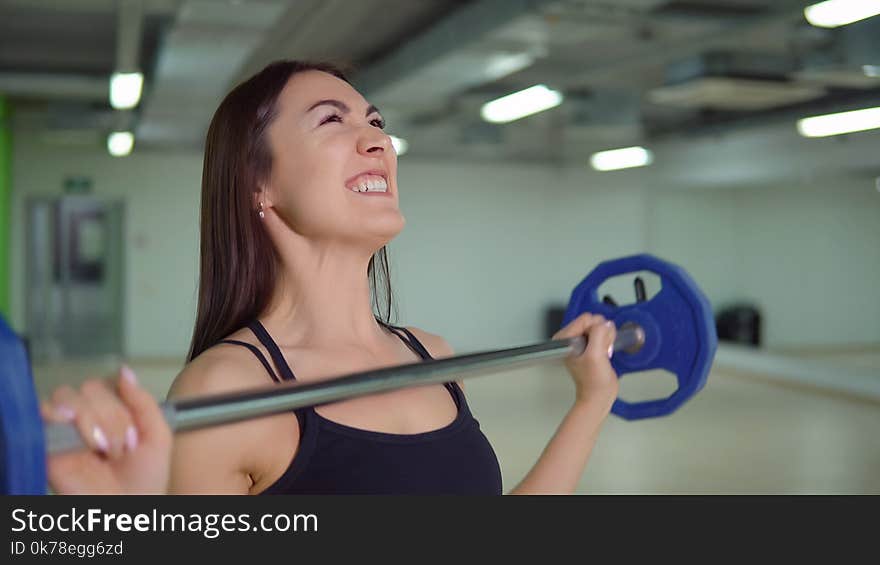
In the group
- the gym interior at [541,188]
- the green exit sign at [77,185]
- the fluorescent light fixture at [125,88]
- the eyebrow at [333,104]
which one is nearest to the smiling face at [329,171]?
the eyebrow at [333,104]

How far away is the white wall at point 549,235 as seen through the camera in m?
10.9

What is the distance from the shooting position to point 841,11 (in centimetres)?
430

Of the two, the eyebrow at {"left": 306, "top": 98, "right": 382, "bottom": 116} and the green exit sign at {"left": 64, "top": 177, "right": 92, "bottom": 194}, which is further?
the green exit sign at {"left": 64, "top": 177, "right": 92, "bottom": 194}

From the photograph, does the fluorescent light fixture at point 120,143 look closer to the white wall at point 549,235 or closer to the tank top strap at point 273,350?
the white wall at point 549,235

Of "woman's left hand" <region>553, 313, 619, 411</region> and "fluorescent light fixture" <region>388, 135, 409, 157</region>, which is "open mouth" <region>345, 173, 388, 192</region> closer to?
"woman's left hand" <region>553, 313, 619, 411</region>

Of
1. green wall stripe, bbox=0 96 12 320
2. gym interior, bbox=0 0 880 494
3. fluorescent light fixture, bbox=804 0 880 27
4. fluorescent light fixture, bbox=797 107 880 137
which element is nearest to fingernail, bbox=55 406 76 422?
gym interior, bbox=0 0 880 494

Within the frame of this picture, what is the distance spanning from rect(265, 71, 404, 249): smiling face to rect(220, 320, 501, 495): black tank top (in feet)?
0.60

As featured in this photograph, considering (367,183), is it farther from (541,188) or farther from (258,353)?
(541,188)

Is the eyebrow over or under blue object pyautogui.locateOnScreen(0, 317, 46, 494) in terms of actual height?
over

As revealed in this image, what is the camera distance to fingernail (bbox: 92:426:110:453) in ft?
2.47

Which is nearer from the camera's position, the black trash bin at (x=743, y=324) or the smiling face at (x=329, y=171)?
the smiling face at (x=329, y=171)

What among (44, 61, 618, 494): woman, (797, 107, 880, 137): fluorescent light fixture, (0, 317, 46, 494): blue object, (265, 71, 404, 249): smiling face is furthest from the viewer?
(797, 107, 880, 137): fluorescent light fixture

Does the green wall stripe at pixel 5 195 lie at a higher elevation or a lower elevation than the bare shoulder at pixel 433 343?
higher

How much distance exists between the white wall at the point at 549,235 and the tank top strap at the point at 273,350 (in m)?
8.51
